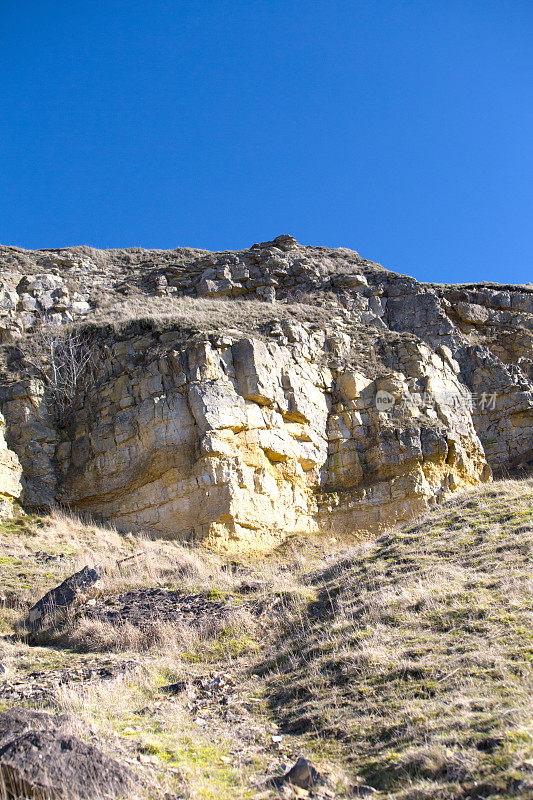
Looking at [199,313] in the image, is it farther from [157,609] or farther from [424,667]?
[424,667]

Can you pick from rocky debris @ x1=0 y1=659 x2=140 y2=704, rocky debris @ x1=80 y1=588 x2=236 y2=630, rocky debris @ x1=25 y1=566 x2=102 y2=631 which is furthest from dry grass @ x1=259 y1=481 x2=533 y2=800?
rocky debris @ x1=25 y1=566 x2=102 y2=631

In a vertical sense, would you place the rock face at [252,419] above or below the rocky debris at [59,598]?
Answer: above

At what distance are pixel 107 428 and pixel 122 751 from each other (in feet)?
47.2

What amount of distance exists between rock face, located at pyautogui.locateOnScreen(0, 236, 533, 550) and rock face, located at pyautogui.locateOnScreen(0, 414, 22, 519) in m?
0.42

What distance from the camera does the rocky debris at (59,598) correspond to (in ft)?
33.4

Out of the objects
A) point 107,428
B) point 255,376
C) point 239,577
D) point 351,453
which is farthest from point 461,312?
point 239,577

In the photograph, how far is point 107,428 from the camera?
19.2 m

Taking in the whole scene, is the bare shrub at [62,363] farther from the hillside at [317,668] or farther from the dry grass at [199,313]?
the hillside at [317,668]

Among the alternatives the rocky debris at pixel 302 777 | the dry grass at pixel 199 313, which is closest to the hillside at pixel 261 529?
the rocky debris at pixel 302 777

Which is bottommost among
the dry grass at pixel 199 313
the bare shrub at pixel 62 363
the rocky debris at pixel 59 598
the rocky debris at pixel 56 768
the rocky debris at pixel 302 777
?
the rocky debris at pixel 302 777

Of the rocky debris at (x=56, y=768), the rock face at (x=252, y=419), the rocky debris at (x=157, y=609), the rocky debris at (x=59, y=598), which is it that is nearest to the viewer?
the rocky debris at (x=56, y=768)

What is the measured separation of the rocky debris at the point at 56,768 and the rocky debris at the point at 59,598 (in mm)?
5253

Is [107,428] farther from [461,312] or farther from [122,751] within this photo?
[461,312]

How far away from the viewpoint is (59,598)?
1059 cm
